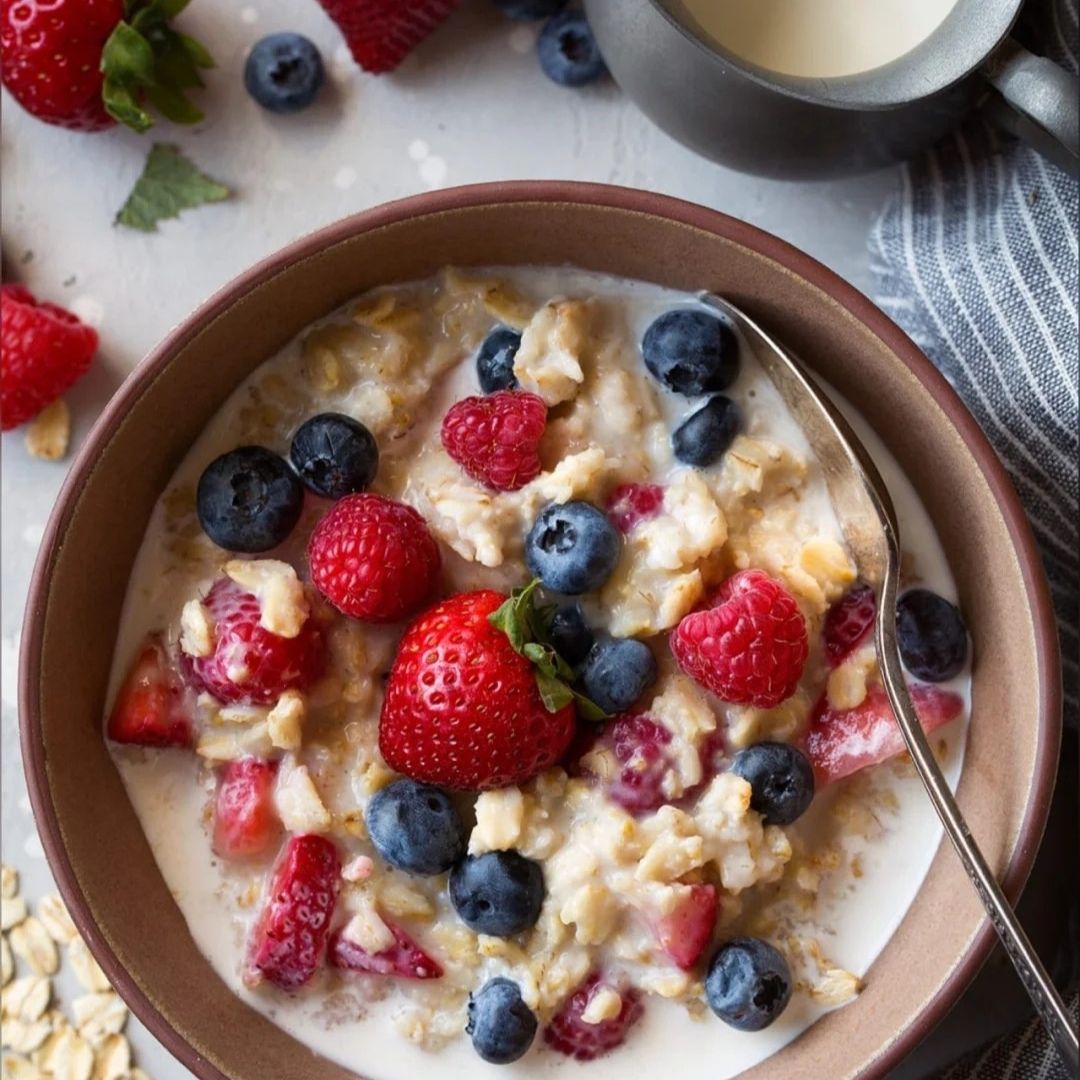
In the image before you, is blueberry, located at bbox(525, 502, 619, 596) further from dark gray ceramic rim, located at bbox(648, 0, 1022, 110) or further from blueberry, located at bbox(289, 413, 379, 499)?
dark gray ceramic rim, located at bbox(648, 0, 1022, 110)

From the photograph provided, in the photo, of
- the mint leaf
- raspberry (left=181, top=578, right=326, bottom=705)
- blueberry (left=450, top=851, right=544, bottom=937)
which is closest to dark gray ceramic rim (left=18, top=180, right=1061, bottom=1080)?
raspberry (left=181, top=578, right=326, bottom=705)

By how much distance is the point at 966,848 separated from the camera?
1.19 m

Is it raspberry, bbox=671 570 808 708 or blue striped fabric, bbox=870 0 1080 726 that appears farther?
blue striped fabric, bbox=870 0 1080 726

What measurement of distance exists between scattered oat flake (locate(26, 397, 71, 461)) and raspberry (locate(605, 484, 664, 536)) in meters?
0.60

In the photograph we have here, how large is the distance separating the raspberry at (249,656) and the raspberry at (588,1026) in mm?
359

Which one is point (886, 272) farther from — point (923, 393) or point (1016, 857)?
point (1016, 857)

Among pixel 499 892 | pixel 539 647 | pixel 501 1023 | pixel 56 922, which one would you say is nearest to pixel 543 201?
pixel 539 647

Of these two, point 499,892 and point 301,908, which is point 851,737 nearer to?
point 499,892

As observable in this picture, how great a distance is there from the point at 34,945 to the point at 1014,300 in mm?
1165

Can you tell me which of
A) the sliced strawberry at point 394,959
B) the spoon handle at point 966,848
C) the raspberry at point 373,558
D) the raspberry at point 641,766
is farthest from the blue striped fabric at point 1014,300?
the sliced strawberry at point 394,959

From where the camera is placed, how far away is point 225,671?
125cm

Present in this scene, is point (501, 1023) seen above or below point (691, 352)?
below

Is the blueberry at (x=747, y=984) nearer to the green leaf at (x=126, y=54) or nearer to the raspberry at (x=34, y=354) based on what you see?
the raspberry at (x=34, y=354)

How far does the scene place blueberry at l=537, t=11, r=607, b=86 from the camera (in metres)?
1.46
